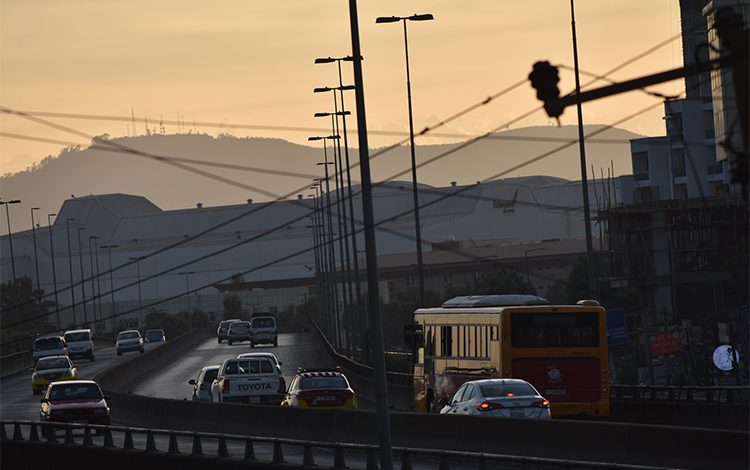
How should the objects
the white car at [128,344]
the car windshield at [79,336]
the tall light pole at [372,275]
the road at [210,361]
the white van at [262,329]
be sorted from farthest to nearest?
the white car at [128,344]
the white van at [262,329]
the car windshield at [79,336]
the road at [210,361]
the tall light pole at [372,275]

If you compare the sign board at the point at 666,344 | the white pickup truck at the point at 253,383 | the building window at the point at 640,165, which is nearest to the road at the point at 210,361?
the white pickup truck at the point at 253,383

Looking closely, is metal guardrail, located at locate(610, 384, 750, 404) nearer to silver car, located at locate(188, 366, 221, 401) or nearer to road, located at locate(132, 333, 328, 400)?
silver car, located at locate(188, 366, 221, 401)

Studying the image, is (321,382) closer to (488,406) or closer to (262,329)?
(488,406)

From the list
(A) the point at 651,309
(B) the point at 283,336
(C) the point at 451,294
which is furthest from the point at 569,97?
(C) the point at 451,294

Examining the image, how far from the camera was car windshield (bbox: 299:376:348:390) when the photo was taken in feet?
151

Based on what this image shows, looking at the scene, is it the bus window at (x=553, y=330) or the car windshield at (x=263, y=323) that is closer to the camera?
the bus window at (x=553, y=330)

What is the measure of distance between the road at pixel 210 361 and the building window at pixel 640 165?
28987 millimetres

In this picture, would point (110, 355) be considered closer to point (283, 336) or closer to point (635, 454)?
point (283, 336)

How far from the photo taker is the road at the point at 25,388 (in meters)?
65.5

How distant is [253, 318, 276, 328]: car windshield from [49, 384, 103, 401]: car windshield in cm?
6717

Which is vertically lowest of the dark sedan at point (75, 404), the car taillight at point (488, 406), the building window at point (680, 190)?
the dark sedan at point (75, 404)

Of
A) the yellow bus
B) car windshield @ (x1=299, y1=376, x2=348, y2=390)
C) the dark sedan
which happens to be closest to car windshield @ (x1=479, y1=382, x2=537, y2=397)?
the yellow bus

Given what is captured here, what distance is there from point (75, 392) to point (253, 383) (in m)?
6.15

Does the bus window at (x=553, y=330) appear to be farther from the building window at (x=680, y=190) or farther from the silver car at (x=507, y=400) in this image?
the building window at (x=680, y=190)
